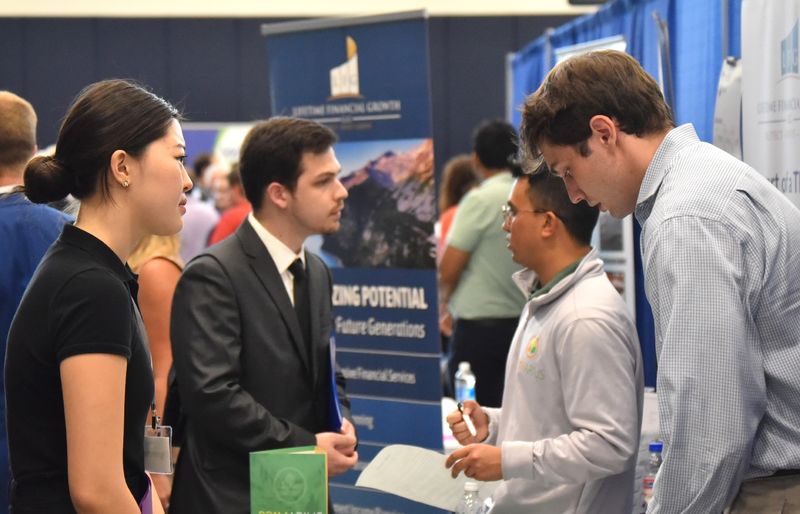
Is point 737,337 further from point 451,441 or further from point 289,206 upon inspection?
point 451,441

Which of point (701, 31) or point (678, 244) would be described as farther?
point (701, 31)

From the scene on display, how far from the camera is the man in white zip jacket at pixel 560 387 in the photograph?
76.7 inches

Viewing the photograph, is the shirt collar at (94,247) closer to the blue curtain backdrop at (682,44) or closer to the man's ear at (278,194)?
the man's ear at (278,194)

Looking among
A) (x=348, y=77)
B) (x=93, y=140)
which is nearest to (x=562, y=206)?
(x=93, y=140)

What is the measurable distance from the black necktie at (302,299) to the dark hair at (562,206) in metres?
0.56

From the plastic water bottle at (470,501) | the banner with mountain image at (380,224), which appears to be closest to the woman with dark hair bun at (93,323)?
the plastic water bottle at (470,501)

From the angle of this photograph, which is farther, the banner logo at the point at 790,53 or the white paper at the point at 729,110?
the white paper at the point at 729,110

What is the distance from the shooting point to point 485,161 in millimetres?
5035

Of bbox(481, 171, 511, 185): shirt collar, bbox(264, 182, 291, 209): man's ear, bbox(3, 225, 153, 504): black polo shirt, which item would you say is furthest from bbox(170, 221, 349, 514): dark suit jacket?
bbox(481, 171, 511, 185): shirt collar

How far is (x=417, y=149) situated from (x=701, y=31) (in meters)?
1.02

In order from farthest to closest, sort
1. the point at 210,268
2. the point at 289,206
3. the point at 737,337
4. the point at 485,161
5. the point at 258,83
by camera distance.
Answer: the point at 258,83 < the point at 485,161 < the point at 289,206 < the point at 210,268 < the point at 737,337

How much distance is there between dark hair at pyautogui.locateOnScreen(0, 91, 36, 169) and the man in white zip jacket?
48.0 inches

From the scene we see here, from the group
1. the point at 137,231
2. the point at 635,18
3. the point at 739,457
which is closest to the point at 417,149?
the point at 635,18

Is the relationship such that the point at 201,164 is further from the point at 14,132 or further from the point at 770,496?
the point at 770,496
